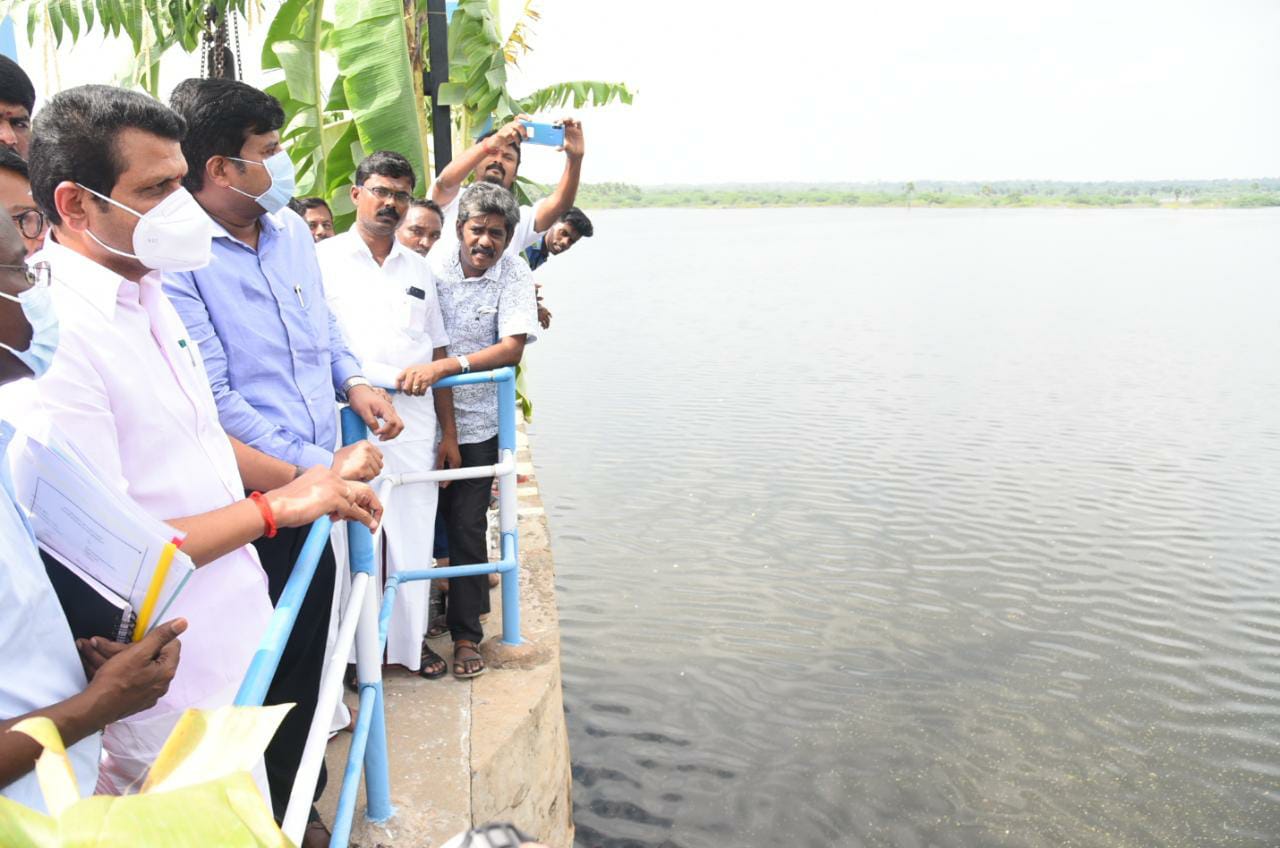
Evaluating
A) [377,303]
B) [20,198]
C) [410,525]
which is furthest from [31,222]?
[410,525]

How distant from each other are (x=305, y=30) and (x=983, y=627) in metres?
5.76

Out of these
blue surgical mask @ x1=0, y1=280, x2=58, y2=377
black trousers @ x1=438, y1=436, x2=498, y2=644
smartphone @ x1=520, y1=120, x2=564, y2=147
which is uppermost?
smartphone @ x1=520, y1=120, x2=564, y2=147

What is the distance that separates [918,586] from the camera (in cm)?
705

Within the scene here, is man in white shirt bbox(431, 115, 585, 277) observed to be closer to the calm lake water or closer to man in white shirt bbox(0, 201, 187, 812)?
the calm lake water

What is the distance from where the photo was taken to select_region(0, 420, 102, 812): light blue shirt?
114 centimetres

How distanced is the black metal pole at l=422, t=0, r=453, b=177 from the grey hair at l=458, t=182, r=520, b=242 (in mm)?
1354

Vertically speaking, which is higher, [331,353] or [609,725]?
[331,353]

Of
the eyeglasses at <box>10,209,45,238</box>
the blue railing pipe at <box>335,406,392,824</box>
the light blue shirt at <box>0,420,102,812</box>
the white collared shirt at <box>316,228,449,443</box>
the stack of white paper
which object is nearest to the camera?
the light blue shirt at <box>0,420,102,812</box>

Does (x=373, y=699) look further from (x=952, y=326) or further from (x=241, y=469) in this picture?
(x=952, y=326)

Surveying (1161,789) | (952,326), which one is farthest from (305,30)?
(952,326)

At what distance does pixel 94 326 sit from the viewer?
1.55 m

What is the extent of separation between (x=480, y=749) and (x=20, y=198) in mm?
1714

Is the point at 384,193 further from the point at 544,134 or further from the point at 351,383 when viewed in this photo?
the point at 544,134

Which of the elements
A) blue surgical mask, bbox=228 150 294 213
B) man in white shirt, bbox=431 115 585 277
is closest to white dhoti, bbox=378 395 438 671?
Answer: blue surgical mask, bbox=228 150 294 213
